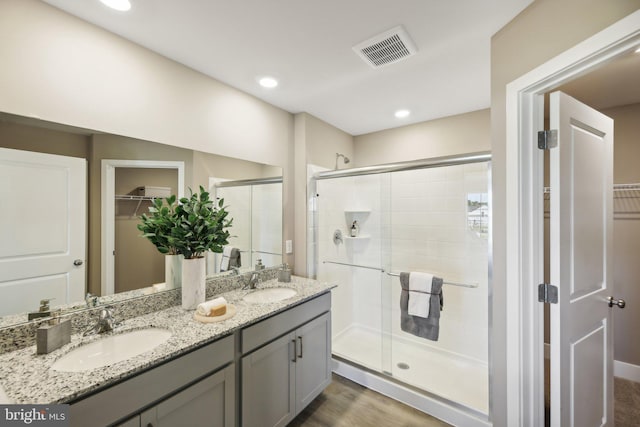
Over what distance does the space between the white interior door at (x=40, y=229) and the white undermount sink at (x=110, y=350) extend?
0.31 metres

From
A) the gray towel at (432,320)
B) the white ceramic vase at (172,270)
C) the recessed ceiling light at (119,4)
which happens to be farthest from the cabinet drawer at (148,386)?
the recessed ceiling light at (119,4)

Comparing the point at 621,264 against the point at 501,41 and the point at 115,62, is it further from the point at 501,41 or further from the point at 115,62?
→ the point at 115,62

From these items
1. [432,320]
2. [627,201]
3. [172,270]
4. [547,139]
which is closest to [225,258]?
[172,270]

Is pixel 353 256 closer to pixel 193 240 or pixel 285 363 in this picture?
pixel 285 363

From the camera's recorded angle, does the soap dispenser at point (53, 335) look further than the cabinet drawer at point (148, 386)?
Yes

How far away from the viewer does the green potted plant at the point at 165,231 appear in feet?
4.94

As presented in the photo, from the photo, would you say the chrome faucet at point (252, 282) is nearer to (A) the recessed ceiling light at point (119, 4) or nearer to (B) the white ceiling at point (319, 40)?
(B) the white ceiling at point (319, 40)

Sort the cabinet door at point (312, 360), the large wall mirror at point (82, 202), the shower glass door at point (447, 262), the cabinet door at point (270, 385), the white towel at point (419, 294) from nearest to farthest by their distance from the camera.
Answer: the large wall mirror at point (82, 202) < the cabinet door at point (270, 385) < the cabinet door at point (312, 360) < the white towel at point (419, 294) < the shower glass door at point (447, 262)

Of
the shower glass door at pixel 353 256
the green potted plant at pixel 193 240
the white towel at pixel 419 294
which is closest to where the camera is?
the green potted plant at pixel 193 240

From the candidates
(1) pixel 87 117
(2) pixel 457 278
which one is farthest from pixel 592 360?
(1) pixel 87 117

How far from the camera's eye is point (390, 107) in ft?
8.09

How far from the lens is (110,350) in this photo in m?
1.20

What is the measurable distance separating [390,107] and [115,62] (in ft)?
6.88

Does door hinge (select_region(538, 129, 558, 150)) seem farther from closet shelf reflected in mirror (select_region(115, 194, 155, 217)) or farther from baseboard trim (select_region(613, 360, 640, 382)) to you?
baseboard trim (select_region(613, 360, 640, 382))
